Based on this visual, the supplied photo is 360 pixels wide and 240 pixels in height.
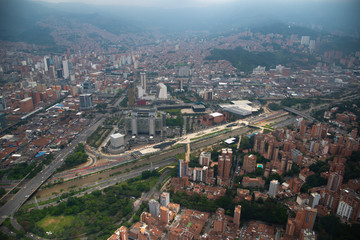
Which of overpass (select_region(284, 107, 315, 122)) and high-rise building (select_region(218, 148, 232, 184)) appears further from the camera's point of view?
overpass (select_region(284, 107, 315, 122))

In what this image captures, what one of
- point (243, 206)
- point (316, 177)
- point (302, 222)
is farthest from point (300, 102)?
point (302, 222)

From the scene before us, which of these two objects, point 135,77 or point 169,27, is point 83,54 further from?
point 169,27

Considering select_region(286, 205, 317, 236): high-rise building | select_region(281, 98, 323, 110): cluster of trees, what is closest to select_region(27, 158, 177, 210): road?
select_region(286, 205, 317, 236): high-rise building

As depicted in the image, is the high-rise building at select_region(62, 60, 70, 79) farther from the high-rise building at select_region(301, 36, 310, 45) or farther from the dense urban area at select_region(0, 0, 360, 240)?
the high-rise building at select_region(301, 36, 310, 45)

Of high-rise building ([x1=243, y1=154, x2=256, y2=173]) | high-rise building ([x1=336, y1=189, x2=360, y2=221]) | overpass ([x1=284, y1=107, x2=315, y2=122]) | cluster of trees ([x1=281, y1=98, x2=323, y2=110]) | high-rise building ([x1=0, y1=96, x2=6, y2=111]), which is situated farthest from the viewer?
cluster of trees ([x1=281, y1=98, x2=323, y2=110])

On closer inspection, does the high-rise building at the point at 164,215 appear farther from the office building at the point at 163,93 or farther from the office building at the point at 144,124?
the office building at the point at 163,93

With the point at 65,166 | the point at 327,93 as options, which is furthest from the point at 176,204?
the point at 327,93

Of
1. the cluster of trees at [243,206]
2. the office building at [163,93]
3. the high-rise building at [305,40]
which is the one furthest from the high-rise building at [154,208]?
the high-rise building at [305,40]
